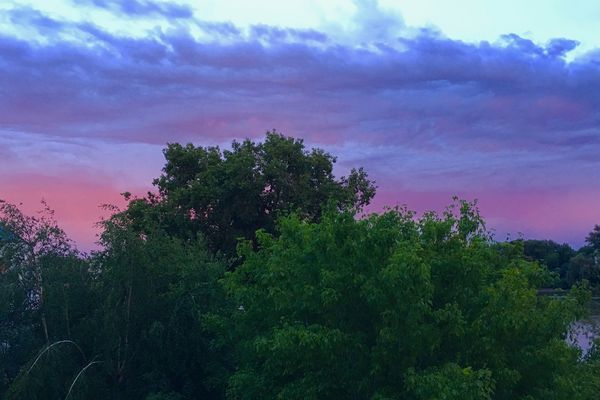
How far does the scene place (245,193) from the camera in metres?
35.9

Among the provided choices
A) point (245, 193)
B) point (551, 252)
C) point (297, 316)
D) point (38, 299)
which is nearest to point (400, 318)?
point (297, 316)

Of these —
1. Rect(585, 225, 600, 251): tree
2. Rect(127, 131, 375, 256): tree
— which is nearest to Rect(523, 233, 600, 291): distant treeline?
Rect(585, 225, 600, 251): tree

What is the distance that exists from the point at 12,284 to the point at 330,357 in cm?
905

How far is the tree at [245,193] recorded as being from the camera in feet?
118

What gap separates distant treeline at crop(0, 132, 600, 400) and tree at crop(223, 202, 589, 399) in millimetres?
34

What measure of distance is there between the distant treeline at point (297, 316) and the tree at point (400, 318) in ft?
0.11

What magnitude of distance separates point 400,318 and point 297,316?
2510 mm

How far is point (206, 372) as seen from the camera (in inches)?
795

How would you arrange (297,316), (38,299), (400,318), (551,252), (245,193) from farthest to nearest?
(551,252), (245,193), (38,299), (297,316), (400,318)

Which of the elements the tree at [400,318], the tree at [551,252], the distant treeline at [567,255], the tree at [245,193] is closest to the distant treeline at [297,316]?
the tree at [400,318]

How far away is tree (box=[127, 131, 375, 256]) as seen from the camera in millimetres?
35938

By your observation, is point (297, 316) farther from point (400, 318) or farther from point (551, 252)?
point (551, 252)

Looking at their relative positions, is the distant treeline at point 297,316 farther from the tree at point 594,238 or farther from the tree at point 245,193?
the tree at point 594,238

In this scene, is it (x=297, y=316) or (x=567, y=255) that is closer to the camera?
(x=297, y=316)
